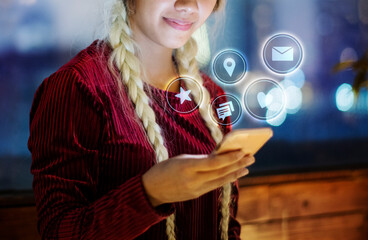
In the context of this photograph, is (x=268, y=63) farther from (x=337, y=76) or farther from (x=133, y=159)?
(x=337, y=76)

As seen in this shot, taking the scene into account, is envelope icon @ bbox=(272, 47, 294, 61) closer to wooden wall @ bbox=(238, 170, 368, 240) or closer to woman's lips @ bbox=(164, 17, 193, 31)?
woman's lips @ bbox=(164, 17, 193, 31)

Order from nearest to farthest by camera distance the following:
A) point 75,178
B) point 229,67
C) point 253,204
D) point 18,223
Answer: point 75,178
point 229,67
point 18,223
point 253,204

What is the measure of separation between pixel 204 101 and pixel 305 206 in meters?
0.76

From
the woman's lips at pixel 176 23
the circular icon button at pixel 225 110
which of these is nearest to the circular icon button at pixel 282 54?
the circular icon button at pixel 225 110

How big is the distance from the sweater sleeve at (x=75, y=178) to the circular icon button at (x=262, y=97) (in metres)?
0.34

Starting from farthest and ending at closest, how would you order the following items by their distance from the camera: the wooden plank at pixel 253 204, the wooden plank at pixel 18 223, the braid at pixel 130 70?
the wooden plank at pixel 253 204, the wooden plank at pixel 18 223, the braid at pixel 130 70

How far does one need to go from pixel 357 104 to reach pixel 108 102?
3.81ft

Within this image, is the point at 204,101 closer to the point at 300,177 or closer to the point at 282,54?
the point at 282,54

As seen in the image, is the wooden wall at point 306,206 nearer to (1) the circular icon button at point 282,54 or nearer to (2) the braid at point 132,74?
(1) the circular icon button at point 282,54

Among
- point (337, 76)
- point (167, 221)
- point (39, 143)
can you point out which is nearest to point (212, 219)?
point (167, 221)

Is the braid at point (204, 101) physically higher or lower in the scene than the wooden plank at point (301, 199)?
higher

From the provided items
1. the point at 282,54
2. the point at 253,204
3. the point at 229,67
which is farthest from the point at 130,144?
the point at 253,204

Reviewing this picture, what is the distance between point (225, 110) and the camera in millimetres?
845

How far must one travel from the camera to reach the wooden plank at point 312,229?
130 cm
